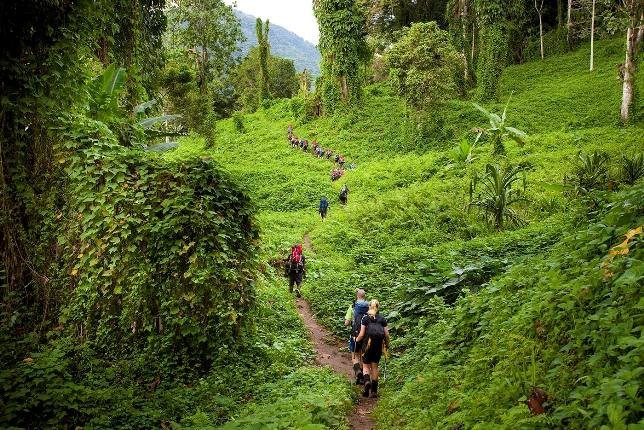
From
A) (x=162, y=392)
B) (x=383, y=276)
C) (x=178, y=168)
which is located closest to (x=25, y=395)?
(x=162, y=392)

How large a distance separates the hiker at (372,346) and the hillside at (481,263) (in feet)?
1.14

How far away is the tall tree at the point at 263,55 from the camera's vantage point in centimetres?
5519

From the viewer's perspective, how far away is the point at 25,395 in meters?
5.14

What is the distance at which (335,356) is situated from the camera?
1023 cm

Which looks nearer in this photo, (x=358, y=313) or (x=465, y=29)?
(x=358, y=313)

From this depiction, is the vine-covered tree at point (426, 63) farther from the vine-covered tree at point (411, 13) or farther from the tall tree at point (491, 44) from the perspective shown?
the vine-covered tree at point (411, 13)

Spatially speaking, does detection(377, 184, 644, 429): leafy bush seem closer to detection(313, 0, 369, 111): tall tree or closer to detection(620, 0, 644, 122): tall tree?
detection(620, 0, 644, 122): tall tree

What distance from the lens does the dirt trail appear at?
696cm

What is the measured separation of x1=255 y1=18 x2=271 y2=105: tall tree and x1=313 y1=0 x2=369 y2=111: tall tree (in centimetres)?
1381

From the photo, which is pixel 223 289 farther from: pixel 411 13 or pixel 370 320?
pixel 411 13

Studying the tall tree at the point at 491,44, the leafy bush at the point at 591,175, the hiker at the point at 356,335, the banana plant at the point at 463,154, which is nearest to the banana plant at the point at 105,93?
the hiker at the point at 356,335

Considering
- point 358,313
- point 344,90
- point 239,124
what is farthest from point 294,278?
point 239,124

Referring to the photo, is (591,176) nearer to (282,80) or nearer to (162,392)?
(162,392)

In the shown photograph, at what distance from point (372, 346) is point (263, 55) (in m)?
52.6
